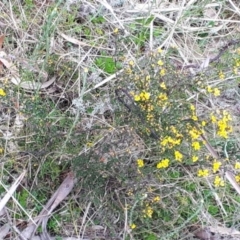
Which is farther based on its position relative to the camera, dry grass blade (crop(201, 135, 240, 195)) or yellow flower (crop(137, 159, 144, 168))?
dry grass blade (crop(201, 135, 240, 195))

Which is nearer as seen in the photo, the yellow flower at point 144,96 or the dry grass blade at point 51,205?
the yellow flower at point 144,96

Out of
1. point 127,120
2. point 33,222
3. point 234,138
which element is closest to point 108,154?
point 127,120

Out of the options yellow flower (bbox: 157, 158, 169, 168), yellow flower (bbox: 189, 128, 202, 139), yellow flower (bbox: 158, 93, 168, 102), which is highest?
yellow flower (bbox: 158, 93, 168, 102)

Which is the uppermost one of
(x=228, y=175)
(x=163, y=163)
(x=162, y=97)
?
(x=162, y=97)

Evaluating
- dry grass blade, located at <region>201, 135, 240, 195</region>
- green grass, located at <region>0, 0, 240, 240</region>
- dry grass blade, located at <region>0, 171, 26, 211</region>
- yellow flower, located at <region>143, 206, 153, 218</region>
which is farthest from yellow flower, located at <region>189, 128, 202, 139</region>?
dry grass blade, located at <region>0, 171, 26, 211</region>

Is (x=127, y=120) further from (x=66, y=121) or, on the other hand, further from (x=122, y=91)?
(x=66, y=121)

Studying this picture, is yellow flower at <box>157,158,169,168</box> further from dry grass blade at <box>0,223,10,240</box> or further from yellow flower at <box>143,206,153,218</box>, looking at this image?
dry grass blade at <box>0,223,10,240</box>

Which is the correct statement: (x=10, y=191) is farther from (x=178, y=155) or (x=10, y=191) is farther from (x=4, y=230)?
(x=178, y=155)

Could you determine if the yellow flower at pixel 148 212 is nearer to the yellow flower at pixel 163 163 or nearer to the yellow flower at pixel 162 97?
the yellow flower at pixel 163 163

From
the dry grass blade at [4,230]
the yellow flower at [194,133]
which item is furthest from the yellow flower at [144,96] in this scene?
the dry grass blade at [4,230]

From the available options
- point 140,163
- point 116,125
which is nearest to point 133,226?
point 140,163
